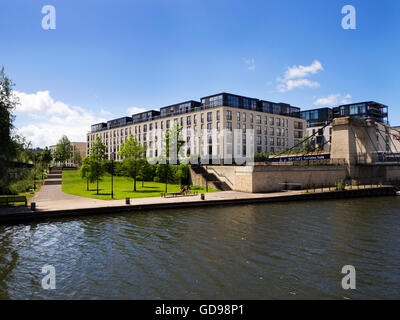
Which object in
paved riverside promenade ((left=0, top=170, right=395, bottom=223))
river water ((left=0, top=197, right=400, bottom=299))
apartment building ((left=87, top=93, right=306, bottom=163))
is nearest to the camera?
river water ((left=0, top=197, right=400, bottom=299))

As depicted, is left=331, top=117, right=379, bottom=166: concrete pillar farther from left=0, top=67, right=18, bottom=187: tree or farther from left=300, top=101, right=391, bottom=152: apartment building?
left=0, top=67, right=18, bottom=187: tree

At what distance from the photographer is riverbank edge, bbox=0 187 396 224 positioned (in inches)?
736

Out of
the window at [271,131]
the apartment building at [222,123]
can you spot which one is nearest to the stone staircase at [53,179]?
the apartment building at [222,123]

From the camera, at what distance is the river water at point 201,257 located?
339 inches

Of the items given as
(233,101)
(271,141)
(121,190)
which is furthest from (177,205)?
(271,141)

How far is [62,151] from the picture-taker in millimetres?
99188

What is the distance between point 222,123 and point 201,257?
4674cm

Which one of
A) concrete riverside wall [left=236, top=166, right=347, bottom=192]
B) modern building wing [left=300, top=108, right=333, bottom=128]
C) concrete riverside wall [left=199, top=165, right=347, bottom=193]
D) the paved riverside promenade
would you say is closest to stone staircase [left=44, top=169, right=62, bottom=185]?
the paved riverside promenade

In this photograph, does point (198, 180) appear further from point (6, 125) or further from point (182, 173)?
point (6, 125)

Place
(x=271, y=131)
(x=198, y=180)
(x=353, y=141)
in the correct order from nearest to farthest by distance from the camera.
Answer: (x=198, y=180), (x=353, y=141), (x=271, y=131)

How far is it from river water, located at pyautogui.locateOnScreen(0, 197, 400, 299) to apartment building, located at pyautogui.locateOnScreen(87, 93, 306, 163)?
130 ft
